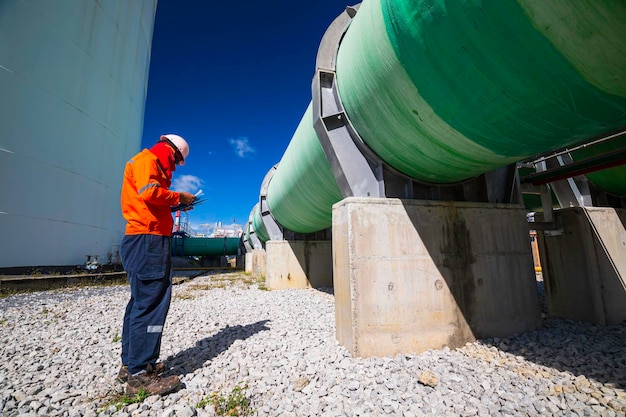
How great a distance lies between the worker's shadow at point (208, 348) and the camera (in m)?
2.77

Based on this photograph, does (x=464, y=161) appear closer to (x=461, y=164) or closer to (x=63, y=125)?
(x=461, y=164)

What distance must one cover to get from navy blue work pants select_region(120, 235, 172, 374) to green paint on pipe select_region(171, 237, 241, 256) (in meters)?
21.5

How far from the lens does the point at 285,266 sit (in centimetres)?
838

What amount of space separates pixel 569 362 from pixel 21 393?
169 inches

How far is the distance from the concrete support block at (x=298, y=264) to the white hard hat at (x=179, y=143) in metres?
5.94

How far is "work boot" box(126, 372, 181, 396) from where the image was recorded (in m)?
2.18

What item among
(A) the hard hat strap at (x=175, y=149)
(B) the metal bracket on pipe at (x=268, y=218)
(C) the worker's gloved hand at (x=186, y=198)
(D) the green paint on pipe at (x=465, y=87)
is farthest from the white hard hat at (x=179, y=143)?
(B) the metal bracket on pipe at (x=268, y=218)

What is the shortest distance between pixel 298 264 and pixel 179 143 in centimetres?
619

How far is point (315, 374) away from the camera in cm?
246

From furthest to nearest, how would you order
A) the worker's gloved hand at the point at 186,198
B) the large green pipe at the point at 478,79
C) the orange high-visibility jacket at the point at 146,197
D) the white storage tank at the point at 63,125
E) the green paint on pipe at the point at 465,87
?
the white storage tank at the point at 63,125 < the worker's gloved hand at the point at 186,198 < the orange high-visibility jacket at the point at 146,197 < the green paint on pipe at the point at 465,87 < the large green pipe at the point at 478,79

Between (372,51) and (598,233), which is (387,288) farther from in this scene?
(598,233)

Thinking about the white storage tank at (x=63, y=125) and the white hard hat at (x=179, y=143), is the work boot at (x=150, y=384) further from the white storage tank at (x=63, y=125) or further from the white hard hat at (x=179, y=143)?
the white storage tank at (x=63, y=125)

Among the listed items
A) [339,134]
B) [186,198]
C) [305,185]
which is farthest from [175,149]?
[305,185]

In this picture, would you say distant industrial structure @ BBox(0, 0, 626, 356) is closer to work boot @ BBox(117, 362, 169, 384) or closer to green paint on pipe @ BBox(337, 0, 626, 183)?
green paint on pipe @ BBox(337, 0, 626, 183)
